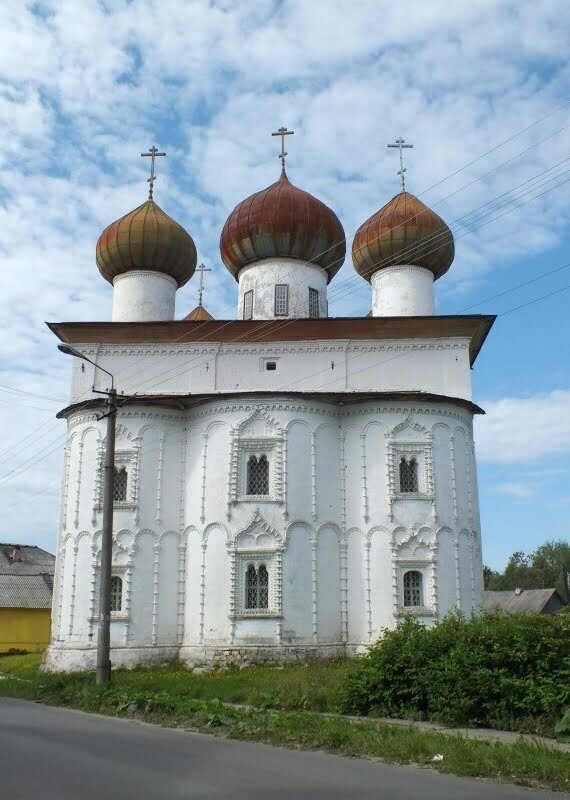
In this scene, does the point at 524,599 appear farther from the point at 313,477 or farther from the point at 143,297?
the point at 143,297

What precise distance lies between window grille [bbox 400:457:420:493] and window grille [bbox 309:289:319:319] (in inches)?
220

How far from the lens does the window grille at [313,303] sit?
23.3 m

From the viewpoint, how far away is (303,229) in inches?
904

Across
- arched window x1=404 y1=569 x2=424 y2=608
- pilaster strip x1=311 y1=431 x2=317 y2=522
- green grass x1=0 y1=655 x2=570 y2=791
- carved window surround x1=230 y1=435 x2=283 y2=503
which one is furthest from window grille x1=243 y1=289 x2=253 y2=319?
green grass x1=0 y1=655 x2=570 y2=791

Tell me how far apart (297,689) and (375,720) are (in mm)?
1972

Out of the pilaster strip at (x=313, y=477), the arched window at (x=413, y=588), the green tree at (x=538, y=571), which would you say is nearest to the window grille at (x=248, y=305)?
the pilaster strip at (x=313, y=477)

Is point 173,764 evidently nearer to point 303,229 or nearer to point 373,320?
point 373,320

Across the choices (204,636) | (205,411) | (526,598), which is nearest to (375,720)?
(204,636)

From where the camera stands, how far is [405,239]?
22719 mm

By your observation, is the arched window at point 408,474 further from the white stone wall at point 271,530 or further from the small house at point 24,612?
the small house at point 24,612

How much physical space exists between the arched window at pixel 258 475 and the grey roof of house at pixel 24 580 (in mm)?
15360

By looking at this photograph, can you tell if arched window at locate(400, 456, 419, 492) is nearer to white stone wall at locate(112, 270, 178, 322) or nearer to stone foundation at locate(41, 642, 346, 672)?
stone foundation at locate(41, 642, 346, 672)

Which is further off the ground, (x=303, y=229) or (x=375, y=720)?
(x=303, y=229)

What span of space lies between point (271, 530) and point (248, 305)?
A: 733 cm
